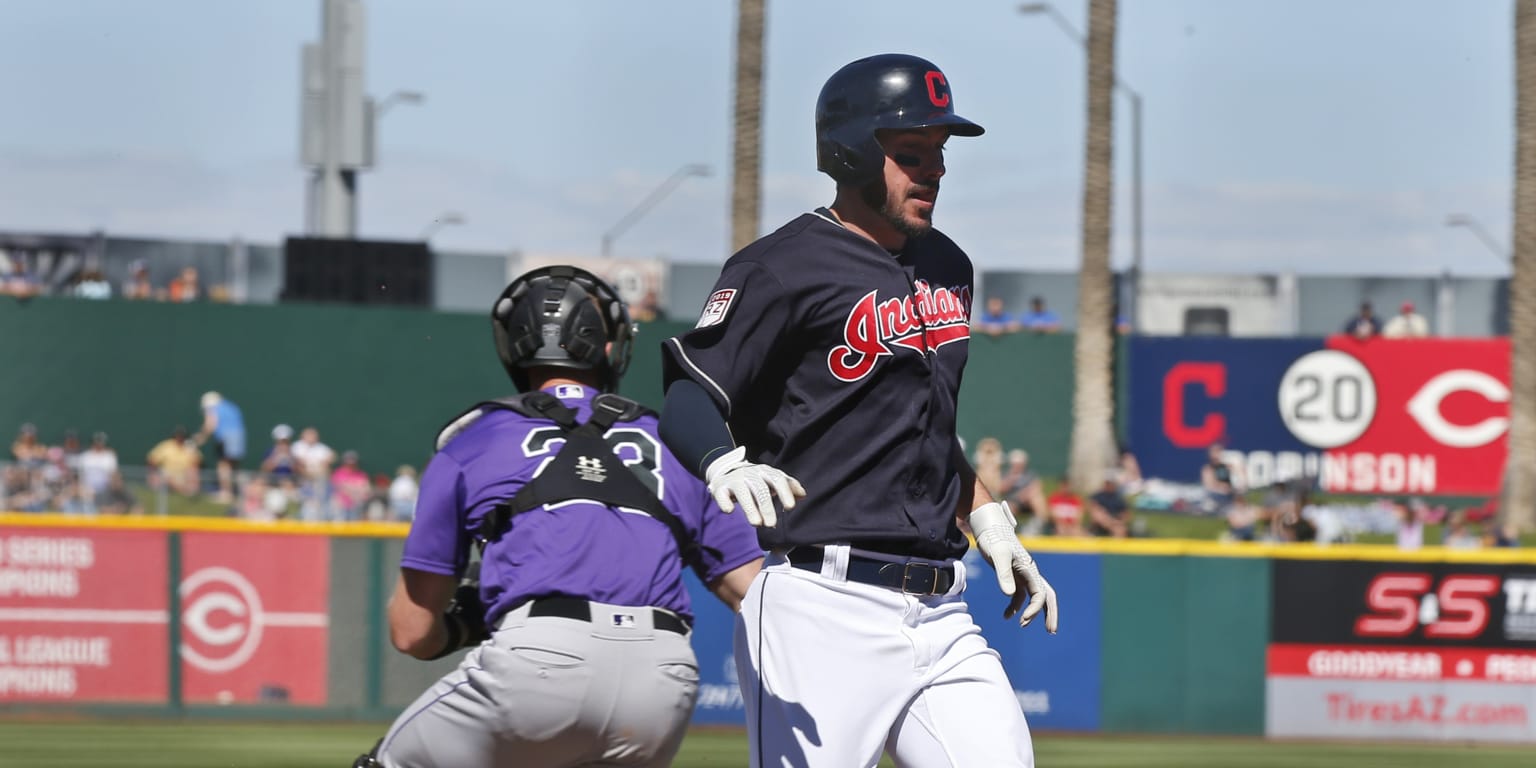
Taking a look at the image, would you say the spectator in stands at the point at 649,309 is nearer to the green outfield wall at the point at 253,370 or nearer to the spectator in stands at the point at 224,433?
the green outfield wall at the point at 253,370

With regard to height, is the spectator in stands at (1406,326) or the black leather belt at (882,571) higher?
the spectator in stands at (1406,326)

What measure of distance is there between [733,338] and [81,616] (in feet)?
38.0

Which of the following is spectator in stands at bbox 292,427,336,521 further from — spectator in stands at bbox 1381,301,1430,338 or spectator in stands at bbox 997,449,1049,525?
spectator in stands at bbox 1381,301,1430,338

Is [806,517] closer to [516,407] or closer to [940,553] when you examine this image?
[940,553]

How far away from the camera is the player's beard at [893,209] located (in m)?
4.36

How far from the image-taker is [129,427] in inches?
1135

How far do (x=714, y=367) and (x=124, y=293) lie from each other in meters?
27.4

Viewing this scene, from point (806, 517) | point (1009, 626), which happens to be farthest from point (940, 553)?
point (1009, 626)

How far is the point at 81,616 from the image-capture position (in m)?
14.4

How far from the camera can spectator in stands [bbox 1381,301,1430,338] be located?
30000 millimetres

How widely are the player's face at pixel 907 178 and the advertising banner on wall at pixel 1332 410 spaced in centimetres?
2573

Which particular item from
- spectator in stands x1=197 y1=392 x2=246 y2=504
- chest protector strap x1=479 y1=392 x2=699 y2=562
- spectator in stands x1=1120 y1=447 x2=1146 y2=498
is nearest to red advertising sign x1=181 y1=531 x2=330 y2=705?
spectator in stands x1=197 y1=392 x2=246 y2=504

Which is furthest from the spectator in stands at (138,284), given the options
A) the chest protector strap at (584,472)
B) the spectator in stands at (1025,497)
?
the chest protector strap at (584,472)

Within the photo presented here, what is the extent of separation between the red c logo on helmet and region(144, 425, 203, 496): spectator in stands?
1441 centimetres
